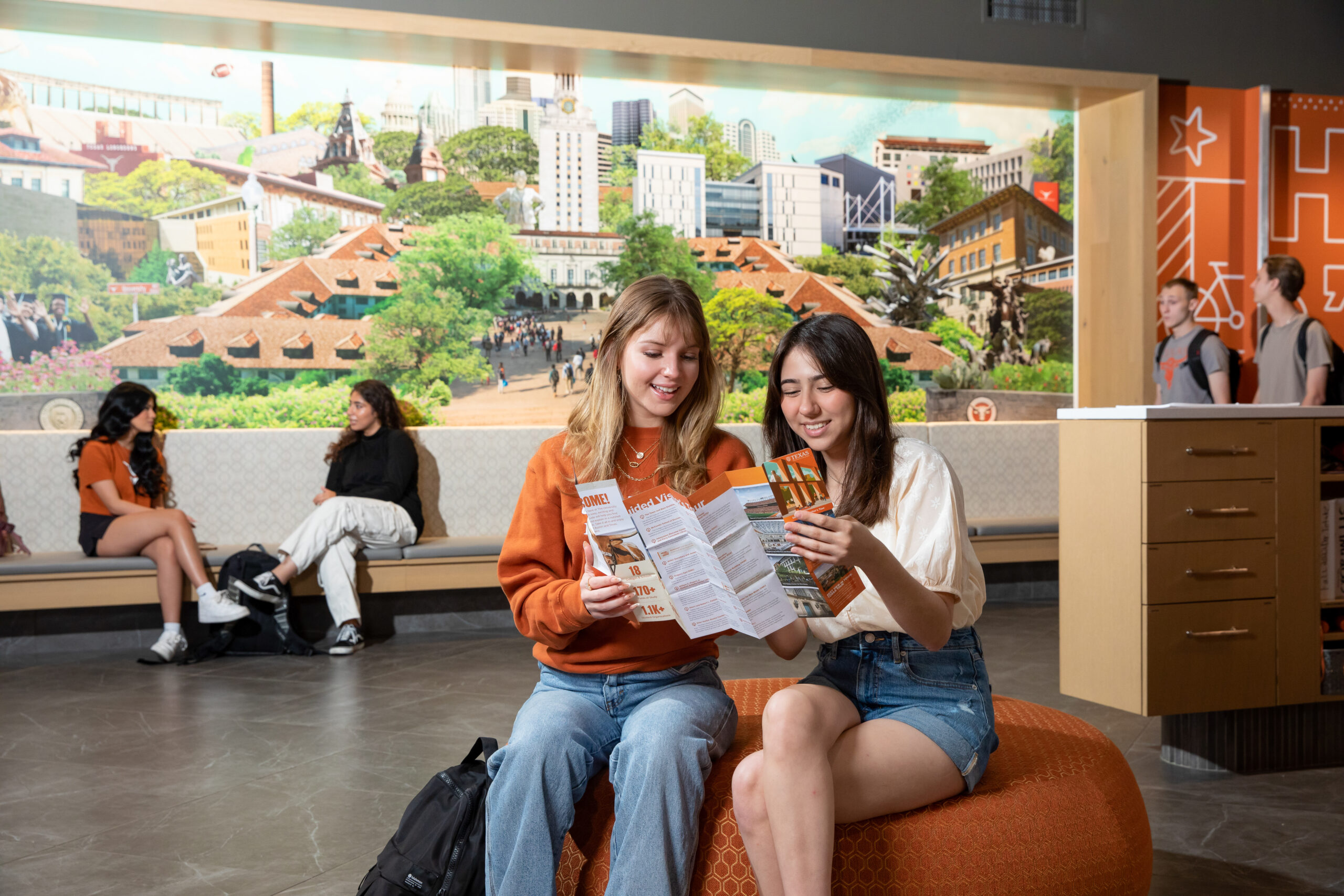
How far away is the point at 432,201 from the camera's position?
6.46m

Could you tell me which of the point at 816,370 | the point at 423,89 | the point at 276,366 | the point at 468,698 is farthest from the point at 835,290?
the point at 816,370

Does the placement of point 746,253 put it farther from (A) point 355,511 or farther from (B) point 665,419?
(B) point 665,419

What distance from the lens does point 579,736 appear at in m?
1.75

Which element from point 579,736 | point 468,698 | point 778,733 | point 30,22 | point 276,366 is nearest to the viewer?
point 778,733

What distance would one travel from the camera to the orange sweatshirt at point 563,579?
1.85 meters

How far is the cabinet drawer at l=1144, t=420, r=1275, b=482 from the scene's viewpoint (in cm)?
288

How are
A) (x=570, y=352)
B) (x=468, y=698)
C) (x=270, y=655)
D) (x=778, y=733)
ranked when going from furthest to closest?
(x=570, y=352)
(x=270, y=655)
(x=468, y=698)
(x=778, y=733)

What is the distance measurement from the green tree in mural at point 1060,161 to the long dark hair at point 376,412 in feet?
15.1

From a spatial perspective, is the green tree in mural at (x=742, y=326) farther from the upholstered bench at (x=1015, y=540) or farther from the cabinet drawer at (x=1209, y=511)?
the cabinet drawer at (x=1209, y=511)

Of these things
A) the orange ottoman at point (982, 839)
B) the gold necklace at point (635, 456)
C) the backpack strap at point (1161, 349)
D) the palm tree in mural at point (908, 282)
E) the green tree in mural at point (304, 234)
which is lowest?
the orange ottoman at point (982, 839)

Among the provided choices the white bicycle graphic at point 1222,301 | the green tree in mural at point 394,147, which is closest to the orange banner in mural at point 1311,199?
the white bicycle graphic at point 1222,301

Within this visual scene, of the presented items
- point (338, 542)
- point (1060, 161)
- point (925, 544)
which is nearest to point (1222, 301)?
point (1060, 161)

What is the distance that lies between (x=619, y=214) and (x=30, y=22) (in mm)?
3357

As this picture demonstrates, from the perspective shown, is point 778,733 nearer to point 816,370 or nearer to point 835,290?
point 816,370
